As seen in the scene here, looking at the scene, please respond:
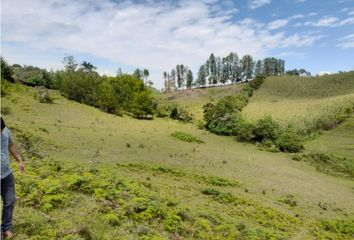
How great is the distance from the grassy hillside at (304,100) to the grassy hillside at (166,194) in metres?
Result: 26.3

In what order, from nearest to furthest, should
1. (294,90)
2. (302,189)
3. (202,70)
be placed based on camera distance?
(302,189) < (294,90) < (202,70)

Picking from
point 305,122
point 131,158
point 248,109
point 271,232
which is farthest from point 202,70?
point 271,232

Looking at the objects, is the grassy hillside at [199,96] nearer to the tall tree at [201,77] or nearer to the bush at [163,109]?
the tall tree at [201,77]

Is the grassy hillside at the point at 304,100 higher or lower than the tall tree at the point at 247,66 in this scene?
lower

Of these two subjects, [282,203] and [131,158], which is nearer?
[282,203]

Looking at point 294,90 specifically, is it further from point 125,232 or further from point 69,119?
point 125,232

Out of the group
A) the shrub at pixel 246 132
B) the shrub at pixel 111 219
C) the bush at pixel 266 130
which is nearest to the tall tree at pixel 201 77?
the shrub at pixel 246 132

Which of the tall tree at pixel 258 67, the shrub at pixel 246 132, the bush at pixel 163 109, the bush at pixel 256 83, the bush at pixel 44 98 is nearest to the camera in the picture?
the shrub at pixel 246 132

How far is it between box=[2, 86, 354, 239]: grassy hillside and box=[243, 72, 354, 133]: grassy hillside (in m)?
26.3

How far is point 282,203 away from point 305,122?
4238 cm

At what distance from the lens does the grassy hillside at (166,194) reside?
10391mm

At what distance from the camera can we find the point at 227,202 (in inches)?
728

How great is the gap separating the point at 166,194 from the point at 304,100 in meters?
87.3

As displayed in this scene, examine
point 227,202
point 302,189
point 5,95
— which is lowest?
point 302,189
